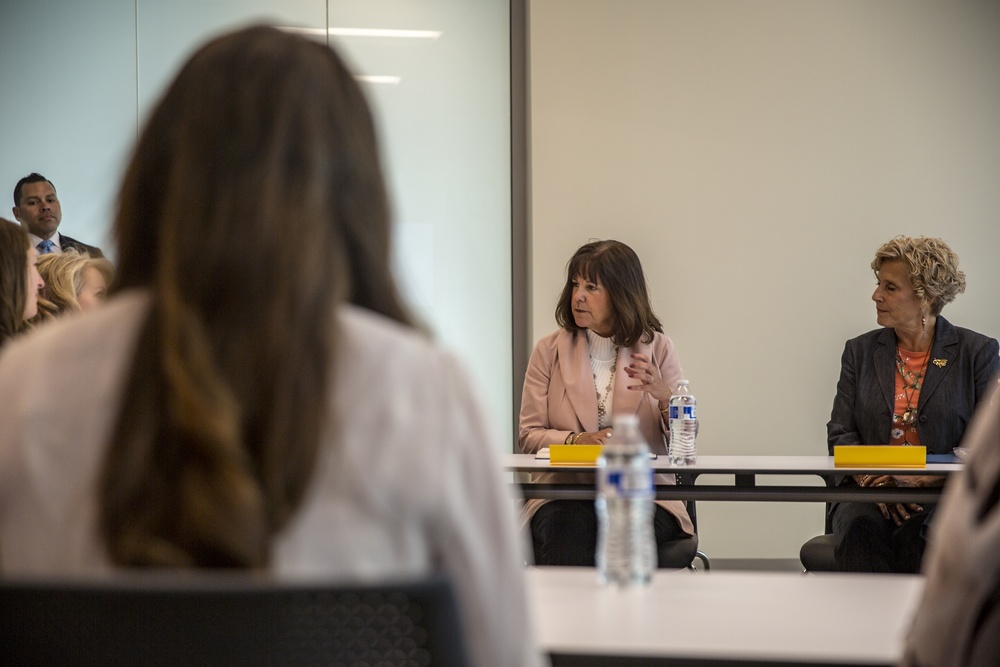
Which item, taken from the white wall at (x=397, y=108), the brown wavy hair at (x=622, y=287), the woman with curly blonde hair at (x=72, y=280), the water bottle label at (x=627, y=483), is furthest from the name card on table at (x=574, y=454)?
the white wall at (x=397, y=108)

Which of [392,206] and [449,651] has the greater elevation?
[392,206]

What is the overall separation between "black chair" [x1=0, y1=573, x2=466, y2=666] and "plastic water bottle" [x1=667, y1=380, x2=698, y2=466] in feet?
9.02

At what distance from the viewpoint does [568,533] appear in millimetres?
3523

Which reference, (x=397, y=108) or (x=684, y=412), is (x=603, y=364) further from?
(x=397, y=108)

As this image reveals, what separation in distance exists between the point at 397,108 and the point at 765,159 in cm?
204

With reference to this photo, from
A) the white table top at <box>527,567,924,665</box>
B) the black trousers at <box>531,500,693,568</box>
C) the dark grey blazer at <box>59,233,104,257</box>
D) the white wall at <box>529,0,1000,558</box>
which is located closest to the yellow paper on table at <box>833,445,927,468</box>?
the black trousers at <box>531,500,693,568</box>

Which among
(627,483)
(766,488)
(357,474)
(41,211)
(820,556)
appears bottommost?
(820,556)

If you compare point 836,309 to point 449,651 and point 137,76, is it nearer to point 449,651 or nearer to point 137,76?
point 137,76

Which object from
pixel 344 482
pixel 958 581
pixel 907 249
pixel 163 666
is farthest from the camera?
pixel 907 249

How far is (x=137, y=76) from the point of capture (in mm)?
5570

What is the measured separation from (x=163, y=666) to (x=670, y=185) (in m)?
4.90

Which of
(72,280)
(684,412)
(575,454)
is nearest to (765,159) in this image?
(684,412)

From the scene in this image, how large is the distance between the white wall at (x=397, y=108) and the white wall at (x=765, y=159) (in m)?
0.36

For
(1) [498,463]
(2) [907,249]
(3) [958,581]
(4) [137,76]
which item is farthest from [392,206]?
(4) [137,76]
